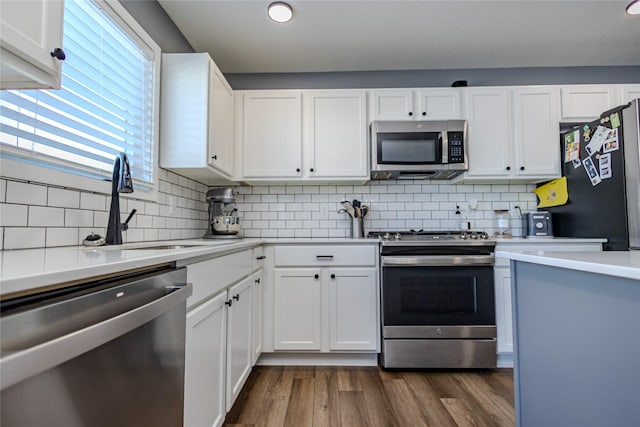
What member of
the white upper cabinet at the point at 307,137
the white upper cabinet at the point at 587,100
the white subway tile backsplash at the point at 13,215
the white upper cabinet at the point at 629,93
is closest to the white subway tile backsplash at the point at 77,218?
the white subway tile backsplash at the point at 13,215

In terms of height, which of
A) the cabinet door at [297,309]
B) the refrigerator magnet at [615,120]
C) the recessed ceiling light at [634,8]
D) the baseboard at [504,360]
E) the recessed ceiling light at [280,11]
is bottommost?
the baseboard at [504,360]

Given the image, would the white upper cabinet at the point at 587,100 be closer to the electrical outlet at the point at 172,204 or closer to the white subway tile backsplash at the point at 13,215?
the electrical outlet at the point at 172,204

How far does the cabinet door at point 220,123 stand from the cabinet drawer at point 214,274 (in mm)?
759

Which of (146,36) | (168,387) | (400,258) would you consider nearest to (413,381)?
(400,258)

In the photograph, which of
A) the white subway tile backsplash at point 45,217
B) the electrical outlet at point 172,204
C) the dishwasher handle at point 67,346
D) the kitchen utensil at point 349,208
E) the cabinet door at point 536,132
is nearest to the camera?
the dishwasher handle at point 67,346

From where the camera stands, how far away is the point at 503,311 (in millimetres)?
2203

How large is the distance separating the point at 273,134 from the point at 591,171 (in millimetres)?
2439

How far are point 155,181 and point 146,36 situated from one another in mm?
824

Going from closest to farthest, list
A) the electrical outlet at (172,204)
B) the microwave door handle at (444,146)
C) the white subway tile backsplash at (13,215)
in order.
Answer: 1. the white subway tile backsplash at (13,215)
2. the electrical outlet at (172,204)
3. the microwave door handle at (444,146)

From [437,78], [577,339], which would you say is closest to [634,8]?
[437,78]

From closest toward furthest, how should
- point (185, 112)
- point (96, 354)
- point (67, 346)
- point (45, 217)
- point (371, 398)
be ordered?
point (67, 346) → point (96, 354) → point (45, 217) → point (371, 398) → point (185, 112)

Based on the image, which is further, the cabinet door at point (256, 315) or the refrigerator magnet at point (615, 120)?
the refrigerator magnet at point (615, 120)

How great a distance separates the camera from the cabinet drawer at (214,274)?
1.12 metres

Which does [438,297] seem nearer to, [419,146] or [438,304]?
[438,304]
